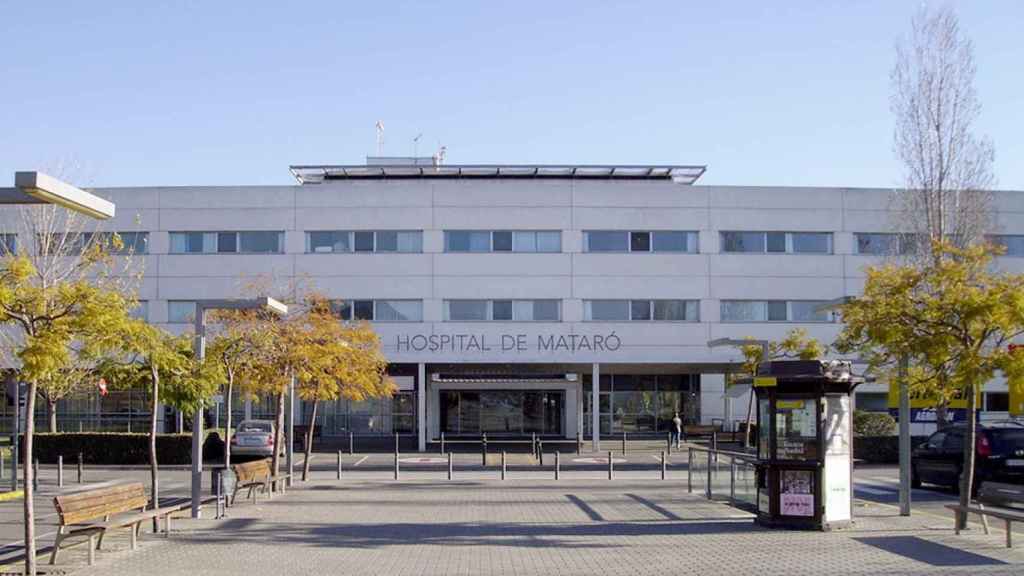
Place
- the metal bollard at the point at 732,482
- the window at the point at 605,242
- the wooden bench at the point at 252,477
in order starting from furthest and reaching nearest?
the window at the point at 605,242
the wooden bench at the point at 252,477
the metal bollard at the point at 732,482

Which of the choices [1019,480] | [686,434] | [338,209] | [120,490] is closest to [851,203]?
[686,434]

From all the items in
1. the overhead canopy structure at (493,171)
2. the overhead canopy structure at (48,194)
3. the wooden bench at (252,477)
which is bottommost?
the wooden bench at (252,477)

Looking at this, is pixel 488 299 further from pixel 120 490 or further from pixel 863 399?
pixel 120 490

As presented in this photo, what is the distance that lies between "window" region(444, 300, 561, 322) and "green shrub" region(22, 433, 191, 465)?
14.1 metres

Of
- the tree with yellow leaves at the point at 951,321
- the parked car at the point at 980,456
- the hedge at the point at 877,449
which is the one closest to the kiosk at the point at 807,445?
the tree with yellow leaves at the point at 951,321

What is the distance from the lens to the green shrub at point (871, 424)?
39844mm

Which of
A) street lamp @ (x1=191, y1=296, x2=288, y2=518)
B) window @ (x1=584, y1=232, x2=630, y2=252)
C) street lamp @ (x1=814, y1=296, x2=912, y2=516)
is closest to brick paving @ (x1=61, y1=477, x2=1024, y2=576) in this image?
street lamp @ (x1=814, y1=296, x2=912, y2=516)

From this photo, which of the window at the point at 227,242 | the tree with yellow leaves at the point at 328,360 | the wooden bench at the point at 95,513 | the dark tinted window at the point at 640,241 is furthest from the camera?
the dark tinted window at the point at 640,241

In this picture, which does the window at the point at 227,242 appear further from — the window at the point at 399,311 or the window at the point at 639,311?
the window at the point at 639,311

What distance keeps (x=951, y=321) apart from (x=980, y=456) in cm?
842

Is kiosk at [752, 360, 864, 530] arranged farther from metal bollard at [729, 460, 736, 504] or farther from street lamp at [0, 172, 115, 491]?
street lamp at [0, 172, 115, 491]

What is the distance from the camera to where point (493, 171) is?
2021 inches

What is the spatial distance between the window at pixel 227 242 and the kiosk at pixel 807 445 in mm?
32488

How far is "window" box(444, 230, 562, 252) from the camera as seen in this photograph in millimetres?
46938
